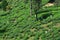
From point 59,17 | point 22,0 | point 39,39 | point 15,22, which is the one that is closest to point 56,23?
point 59,17

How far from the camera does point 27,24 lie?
2365 inches

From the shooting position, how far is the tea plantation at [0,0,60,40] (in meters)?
55.2

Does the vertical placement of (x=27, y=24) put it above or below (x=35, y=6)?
below

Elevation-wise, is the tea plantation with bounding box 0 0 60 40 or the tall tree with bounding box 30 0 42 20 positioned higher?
the tall tree with bounding box 30 0 42 20

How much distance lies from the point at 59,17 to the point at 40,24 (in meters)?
4.30

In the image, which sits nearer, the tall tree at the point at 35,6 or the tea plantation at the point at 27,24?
the tea plantation at the point at 27,24

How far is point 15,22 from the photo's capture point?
2489 inches

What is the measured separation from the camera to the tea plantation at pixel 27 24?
55156 millimetres

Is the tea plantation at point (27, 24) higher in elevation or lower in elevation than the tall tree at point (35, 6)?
lower

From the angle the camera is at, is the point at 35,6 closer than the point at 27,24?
No

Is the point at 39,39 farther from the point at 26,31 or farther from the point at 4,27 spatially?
the point at 4,27

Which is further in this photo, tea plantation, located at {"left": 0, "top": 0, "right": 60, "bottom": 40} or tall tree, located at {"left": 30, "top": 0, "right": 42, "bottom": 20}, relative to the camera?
tall tree, located at {"left": 30, "top": 0, "right": 42, "bottom": 20}

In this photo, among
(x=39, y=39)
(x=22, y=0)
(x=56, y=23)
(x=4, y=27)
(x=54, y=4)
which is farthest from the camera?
(x=22, y=0)

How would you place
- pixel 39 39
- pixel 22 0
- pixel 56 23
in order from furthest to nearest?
→ pixel 22 0, pixel 56 23, pixel 39 39
